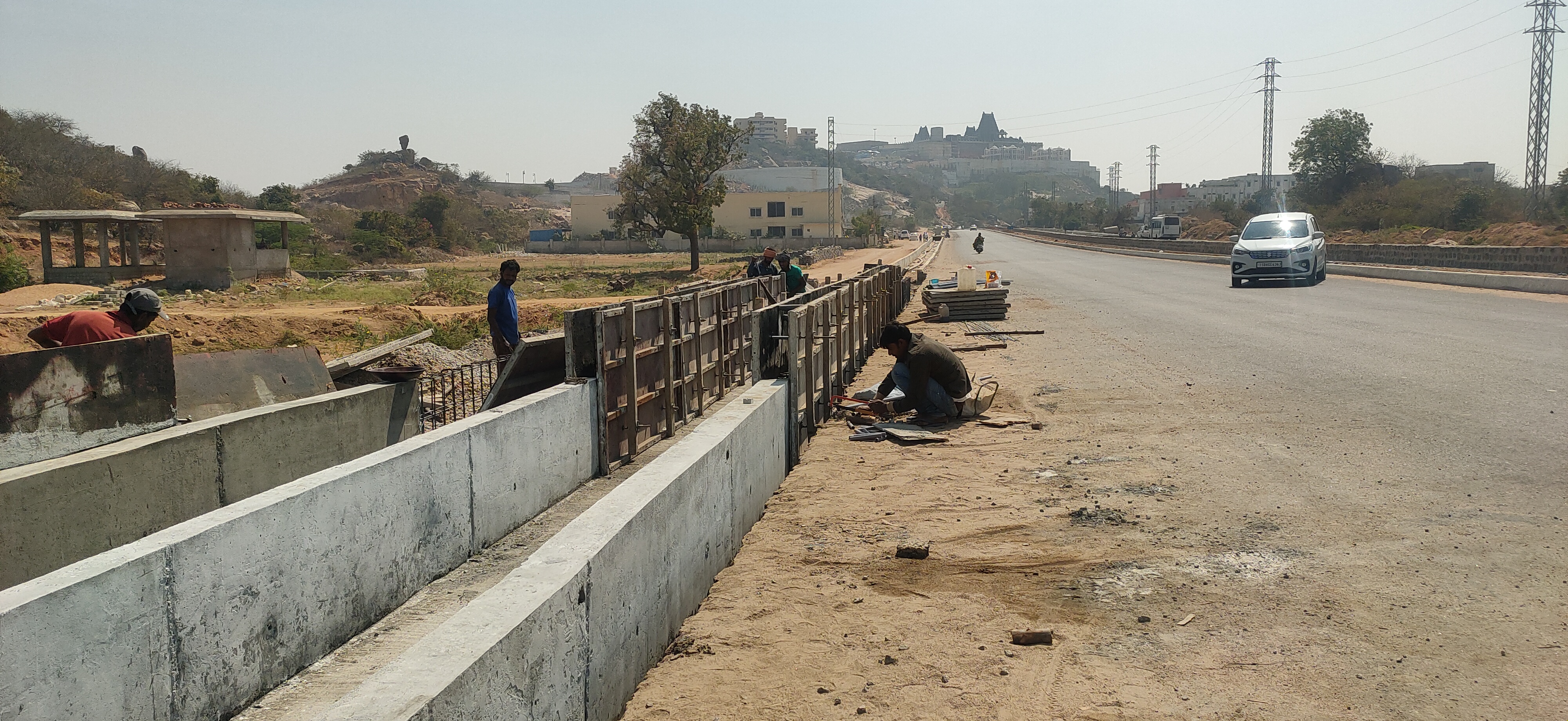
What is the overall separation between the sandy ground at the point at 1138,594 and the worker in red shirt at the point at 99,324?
16.2 feet

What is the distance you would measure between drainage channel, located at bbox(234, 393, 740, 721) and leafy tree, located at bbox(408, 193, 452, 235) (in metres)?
83.6

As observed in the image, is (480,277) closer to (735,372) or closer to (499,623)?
(735,372)

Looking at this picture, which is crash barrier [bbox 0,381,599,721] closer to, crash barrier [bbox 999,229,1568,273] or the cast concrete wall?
the cast concrete wall

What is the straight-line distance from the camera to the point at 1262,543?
5.79 m

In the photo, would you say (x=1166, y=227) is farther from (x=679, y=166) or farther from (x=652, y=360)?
(x=652, y=360)

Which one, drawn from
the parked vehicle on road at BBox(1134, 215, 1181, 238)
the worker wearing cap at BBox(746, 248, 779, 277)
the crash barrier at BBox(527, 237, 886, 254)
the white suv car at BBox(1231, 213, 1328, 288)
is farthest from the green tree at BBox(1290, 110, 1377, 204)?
the worker wearing cap at BBox(746, 248, 779, 277)

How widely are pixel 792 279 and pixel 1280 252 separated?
1636 centimetres

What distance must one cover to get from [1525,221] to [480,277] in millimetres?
43317

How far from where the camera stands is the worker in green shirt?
15.7 meters

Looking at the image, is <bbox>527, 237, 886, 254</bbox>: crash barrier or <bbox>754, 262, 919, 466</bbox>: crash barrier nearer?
<bbox>754, 262, 919, 466</bbox>: crash barrier

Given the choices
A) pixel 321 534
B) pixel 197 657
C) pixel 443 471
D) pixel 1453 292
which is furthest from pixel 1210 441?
pixel 1453 292

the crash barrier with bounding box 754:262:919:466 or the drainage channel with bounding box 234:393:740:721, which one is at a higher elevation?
the crash barrier with bounding box 754:262:919:466

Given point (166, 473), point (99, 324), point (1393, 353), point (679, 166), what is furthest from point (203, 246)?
point (1393, 353)

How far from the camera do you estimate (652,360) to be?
958 cm
